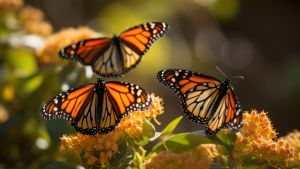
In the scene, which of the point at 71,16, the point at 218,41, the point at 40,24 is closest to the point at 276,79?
the point at 218,41

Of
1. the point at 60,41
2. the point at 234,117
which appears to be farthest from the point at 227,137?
the point at 60,41

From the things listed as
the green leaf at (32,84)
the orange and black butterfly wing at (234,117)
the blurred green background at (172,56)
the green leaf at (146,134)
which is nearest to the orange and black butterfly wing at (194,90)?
the orange and black butterfly wing at (234,117)

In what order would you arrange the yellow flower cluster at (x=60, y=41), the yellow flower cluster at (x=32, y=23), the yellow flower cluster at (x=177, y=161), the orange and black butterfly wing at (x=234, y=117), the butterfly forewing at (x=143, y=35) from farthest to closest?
the yellow flower cluster at (x=32, y=23) < the yellow flower cluster at (x=60, y=41) < the butterfly forewing at (x=143, y=35) < the orange and black butterfly wing at (x=234, y=117) < the yellow flower cluster at (x=177, y=161)

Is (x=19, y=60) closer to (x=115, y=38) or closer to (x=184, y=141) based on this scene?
(x=115, y=38)

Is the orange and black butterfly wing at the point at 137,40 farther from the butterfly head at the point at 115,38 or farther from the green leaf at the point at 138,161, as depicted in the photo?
the green leaf at the point at 138,161

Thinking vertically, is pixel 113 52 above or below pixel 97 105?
above

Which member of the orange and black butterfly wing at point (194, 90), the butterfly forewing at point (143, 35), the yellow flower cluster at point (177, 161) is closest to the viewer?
the yellow flower cluster at point (177, 161)
